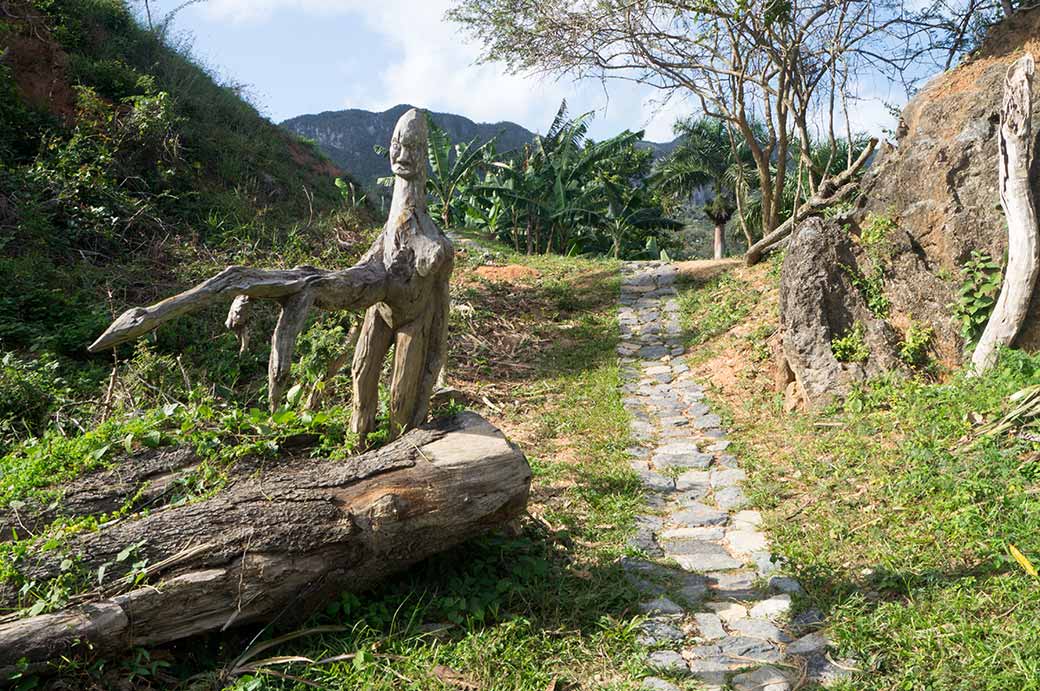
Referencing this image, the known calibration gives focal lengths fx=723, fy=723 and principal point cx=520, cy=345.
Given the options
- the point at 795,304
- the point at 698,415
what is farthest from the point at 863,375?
the point at 698,415

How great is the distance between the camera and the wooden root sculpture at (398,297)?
412 cm

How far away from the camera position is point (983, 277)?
696 centimetres

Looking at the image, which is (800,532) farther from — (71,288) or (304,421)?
(71,288)

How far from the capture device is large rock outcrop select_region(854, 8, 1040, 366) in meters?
7.19

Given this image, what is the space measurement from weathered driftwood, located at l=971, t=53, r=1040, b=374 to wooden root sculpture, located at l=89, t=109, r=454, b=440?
5.09 metres

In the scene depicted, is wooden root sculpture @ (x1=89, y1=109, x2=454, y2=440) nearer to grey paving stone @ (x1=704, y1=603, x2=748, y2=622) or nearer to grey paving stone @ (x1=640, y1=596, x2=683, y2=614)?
grey paving stone @ (x1=640, y1=596, x2=683, y2=614)

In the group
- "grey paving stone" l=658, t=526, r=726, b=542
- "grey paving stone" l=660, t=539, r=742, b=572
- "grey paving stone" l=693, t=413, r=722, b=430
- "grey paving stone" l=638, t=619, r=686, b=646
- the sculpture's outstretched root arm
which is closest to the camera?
the sculpture's outstretched root arm

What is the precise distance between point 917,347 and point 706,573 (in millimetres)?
3789

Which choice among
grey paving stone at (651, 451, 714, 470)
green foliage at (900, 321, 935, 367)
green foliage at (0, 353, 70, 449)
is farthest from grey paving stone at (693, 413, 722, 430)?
green foliage at (0, 353, 70, 449)

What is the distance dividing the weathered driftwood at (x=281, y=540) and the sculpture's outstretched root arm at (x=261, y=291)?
3.10 ft

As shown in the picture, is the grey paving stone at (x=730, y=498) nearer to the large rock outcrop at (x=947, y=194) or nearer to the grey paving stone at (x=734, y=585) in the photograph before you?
the grey paving stone at (x=734, y=585)

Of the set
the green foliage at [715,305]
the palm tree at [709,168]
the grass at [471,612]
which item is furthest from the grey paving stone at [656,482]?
the palm tree at [709,168]

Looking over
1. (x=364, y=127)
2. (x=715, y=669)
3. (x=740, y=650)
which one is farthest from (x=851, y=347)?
(x=364, y=127)

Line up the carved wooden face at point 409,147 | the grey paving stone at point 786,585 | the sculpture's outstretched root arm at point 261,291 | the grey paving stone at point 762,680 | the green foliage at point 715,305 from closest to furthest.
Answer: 1. the sculpture's outstretched root arm at point 261,291
2. the grey paving stone at point 762,680
3. the grey paving stone at point 786,585
4. the carved wooden face at point 409,147
5. the green foliage at point 715,305
